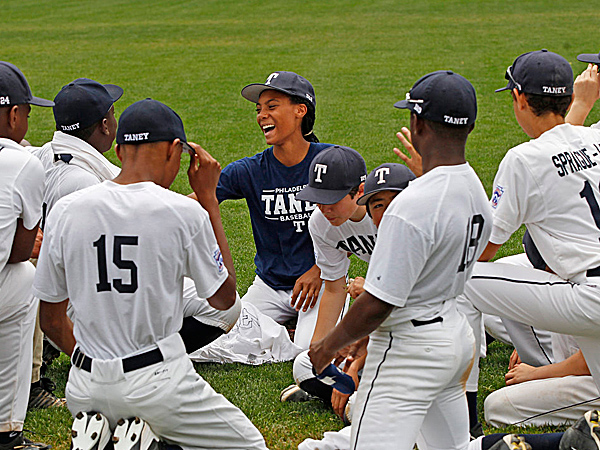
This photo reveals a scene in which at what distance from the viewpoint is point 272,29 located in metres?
29.8

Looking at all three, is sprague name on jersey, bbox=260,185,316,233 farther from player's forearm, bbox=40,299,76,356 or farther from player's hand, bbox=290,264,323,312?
player's forearm, bbox=40,299,76,356

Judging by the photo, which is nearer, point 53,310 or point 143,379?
point 143,379

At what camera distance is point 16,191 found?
397cm

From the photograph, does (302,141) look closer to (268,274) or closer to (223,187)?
(223,187)

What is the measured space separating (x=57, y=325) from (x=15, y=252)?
2.30ft

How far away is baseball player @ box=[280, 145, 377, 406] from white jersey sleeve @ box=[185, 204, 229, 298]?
110 centimetres

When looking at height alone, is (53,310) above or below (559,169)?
below

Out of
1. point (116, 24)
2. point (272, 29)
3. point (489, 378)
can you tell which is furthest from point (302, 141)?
point (116, 24)

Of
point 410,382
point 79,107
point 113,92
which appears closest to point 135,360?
point 410,382

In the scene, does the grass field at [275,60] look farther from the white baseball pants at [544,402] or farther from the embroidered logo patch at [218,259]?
the embroidered logo patch at [218,259]

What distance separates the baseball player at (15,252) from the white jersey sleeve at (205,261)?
121 centimetres

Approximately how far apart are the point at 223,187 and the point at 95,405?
120 inches

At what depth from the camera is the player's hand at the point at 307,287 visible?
5797mm

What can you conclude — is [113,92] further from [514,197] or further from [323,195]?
[514,197]
